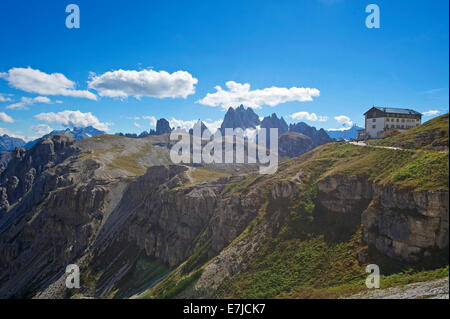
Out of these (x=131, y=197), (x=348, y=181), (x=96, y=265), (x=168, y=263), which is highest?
(x=348, y=181)

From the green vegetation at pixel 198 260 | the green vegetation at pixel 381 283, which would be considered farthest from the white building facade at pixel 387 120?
the green vegetation at pixel 198 260

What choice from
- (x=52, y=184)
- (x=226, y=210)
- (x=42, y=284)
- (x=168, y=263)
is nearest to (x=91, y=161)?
(x=52, y=184)

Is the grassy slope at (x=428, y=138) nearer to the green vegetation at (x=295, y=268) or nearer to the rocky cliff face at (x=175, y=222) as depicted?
the rocky cliff face at (x=175, y=222)

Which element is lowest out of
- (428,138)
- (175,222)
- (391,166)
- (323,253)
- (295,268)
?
(175,222)

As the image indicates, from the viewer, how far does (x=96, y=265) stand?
93.8 metres

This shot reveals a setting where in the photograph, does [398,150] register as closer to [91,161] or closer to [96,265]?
[96,265]

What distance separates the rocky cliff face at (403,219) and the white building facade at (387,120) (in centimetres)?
3554

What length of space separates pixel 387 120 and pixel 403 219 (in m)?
47.2

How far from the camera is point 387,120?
2721 inches

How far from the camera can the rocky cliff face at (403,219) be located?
88.3 ft

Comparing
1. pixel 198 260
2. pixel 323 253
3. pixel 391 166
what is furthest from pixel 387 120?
pixel 198 260

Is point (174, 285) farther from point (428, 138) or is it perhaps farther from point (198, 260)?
point (428, 138)

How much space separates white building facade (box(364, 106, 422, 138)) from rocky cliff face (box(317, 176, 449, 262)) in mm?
35537

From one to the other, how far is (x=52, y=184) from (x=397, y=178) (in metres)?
169
